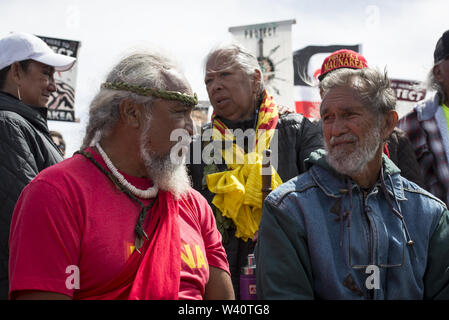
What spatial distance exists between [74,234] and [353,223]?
137 cm

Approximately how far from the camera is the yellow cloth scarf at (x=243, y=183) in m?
3.62

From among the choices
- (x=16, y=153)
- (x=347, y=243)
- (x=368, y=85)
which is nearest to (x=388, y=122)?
(x=368, y=85)

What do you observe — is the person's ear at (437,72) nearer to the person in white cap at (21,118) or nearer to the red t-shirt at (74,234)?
the red t-shirt at (74,234)

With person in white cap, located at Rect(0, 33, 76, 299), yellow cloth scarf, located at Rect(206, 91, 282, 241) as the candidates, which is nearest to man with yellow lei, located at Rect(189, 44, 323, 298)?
yellow cloth scarf, located at Rect(206, 91, 282, 241)

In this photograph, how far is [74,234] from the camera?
213 cm

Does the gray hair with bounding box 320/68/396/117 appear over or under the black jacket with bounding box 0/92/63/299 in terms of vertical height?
over

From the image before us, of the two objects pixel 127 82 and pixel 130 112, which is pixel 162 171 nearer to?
pixel 130 112

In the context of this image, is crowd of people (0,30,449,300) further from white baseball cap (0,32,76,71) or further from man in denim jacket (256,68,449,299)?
white baseball cap (0,32,76,71)

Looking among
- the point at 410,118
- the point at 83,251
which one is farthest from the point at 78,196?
the point at 410,118

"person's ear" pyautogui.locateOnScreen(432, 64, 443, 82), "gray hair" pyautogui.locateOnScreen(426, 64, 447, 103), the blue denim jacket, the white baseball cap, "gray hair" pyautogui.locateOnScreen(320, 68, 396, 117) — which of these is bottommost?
the blue denim jacket

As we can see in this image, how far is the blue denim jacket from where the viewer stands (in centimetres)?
245

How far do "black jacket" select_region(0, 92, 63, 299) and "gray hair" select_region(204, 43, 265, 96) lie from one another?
1.46 meters
